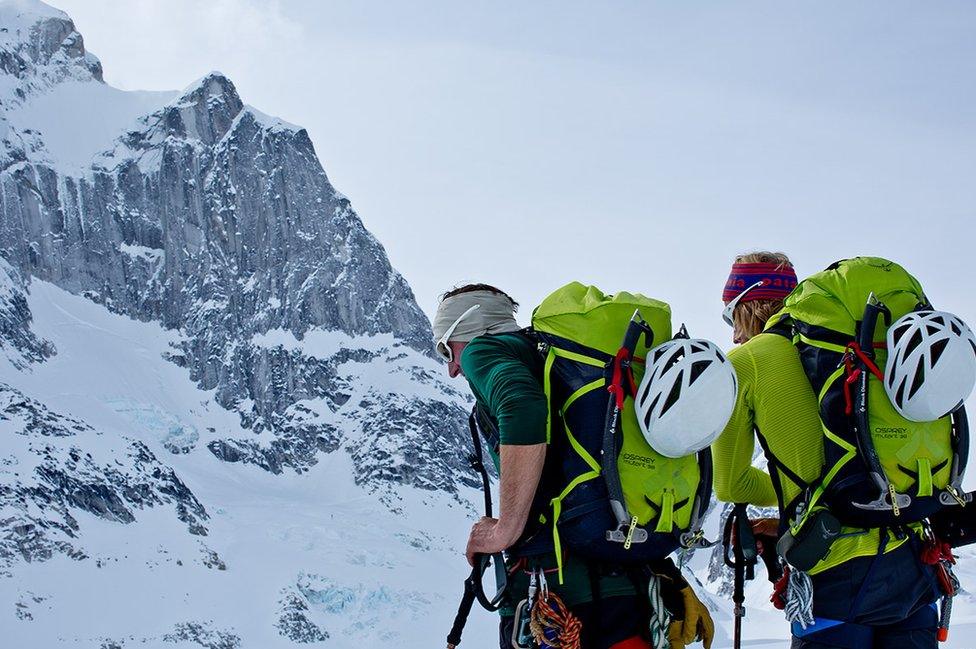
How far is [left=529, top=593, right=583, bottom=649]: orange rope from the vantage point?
151 inches

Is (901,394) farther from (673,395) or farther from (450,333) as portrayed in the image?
(450,333)

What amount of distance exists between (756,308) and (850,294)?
2.71 ft

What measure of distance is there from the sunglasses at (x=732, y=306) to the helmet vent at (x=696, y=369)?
1.38m

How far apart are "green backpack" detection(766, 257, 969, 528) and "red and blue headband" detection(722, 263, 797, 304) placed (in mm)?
747

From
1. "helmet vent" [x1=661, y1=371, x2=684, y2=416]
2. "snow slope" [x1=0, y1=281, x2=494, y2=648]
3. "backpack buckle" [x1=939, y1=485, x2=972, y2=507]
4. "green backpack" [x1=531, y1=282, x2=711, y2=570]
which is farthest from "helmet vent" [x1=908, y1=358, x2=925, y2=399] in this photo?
"snow slope" [x1=0, y1=281, x2=494, y2=648]

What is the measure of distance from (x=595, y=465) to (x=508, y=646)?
3.02 feet

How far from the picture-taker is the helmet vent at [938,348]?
3.78 m

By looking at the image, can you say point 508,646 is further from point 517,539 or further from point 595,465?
point 595,465

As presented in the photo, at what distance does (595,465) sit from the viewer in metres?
3.85

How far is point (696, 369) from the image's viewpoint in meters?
3.69

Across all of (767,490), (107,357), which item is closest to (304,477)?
(107,357)

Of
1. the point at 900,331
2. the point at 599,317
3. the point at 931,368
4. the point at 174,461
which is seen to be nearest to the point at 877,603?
the point at 931,368

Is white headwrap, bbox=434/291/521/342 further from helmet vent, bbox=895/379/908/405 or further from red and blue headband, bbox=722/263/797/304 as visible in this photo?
helmet vent, bbox=895/379/908/405

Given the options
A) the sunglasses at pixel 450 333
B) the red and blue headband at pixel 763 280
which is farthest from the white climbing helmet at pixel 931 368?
the sunglasses at pixel 450 333
